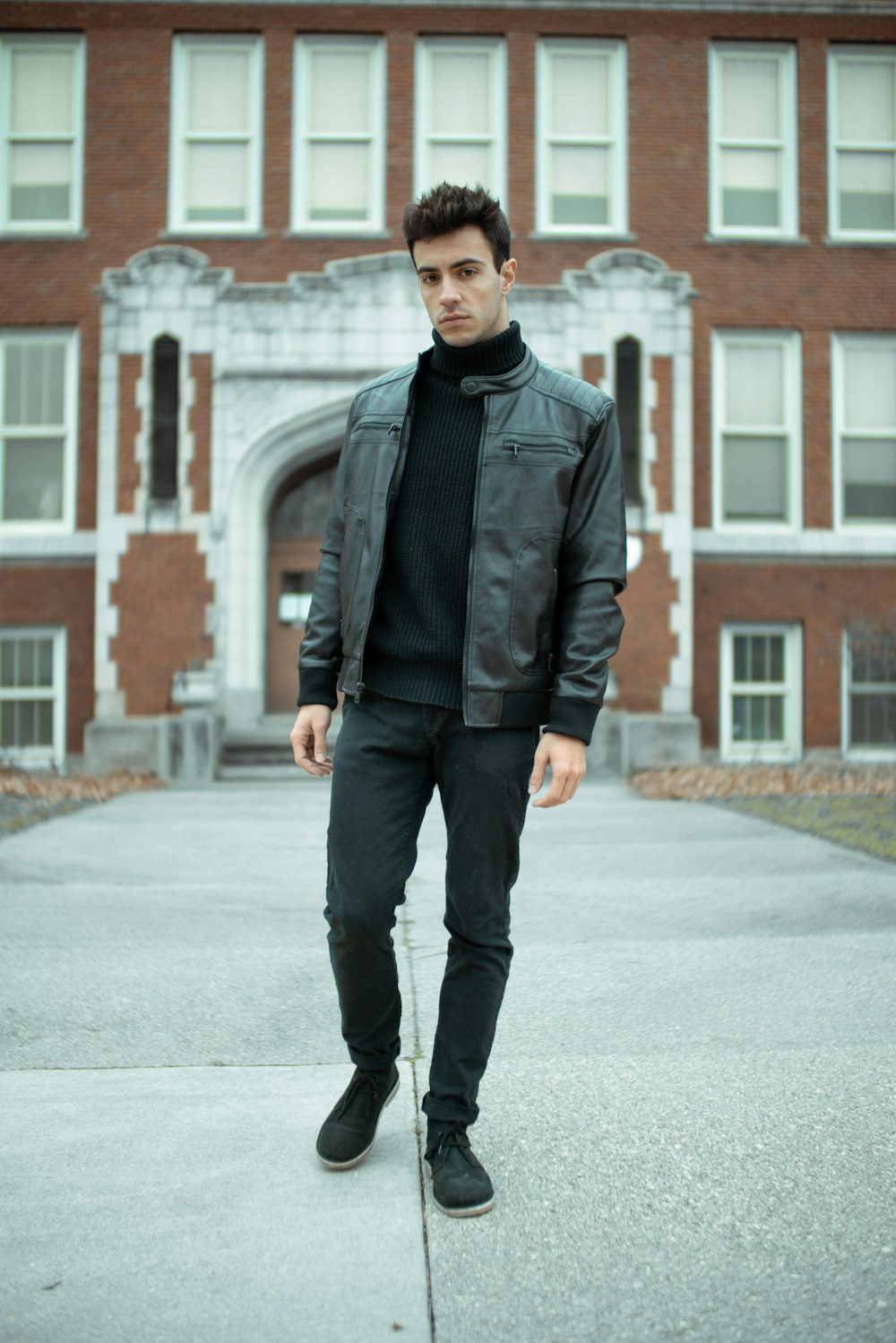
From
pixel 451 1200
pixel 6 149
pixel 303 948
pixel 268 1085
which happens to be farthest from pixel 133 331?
pixel 451 1200

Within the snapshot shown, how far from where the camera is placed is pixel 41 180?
603 inches

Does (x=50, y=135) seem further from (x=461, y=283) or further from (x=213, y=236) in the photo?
(x=461, y=283)

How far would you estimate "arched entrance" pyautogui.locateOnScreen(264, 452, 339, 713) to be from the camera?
1523cm

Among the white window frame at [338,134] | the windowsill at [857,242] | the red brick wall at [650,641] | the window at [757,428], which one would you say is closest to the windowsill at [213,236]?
the white window frame at [338,134]

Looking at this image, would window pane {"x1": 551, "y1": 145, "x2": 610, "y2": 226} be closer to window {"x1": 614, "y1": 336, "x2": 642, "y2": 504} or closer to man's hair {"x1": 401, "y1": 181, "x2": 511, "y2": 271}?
window {"x1": 614, "y1": 336, "x2": 642, "y2": 504}

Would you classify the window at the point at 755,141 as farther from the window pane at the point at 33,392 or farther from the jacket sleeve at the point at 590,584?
the jacket sleeve at the point at 590,584

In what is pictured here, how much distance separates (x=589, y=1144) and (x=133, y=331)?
12.4 m

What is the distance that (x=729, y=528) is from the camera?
Result: 50.0ft

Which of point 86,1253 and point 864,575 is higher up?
point 864,575

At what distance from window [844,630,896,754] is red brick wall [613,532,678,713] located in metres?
2.60

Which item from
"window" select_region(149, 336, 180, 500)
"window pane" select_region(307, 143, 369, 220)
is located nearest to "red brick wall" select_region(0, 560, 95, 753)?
"window" select_region(149, 336, 180, 500)

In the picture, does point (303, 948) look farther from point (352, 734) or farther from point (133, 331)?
point (133, 331)

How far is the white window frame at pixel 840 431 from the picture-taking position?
50.6 feet

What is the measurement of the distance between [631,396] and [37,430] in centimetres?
697
